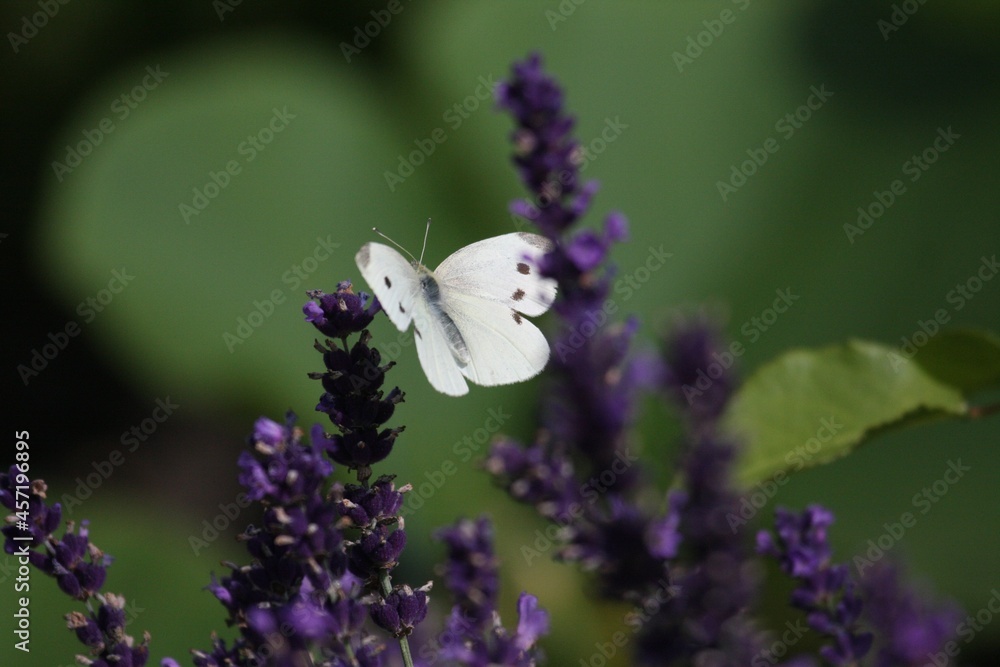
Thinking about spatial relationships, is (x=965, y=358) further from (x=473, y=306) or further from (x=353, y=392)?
(x=353, y=392)

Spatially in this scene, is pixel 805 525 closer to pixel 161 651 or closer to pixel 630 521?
pixel 630 521

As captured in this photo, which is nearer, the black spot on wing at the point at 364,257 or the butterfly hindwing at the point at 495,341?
the black spot on wing at the point at 364,257

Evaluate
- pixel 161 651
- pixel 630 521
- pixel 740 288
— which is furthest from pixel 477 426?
pixel 630 521

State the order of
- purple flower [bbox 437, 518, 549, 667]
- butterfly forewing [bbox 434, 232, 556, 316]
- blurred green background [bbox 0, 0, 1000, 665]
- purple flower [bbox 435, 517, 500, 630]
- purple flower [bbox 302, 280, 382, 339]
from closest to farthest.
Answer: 1. purple flower [bbox 437, 518, 549, 667]
2. purple flower [bbox 302, 280, 382, 339]
3. purple flower [bbox 435, 517, 500, 630]
4. butterfly forewing [bbox 434, 232, 556, 316]
5. blurred green background [bbox 0, 0, 1000, 665]

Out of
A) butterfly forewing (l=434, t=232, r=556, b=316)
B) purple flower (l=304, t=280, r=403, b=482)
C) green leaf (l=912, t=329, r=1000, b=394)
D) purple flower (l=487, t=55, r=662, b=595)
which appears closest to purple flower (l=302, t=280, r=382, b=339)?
purple flower (l=304, t=280, r=403, b=482)

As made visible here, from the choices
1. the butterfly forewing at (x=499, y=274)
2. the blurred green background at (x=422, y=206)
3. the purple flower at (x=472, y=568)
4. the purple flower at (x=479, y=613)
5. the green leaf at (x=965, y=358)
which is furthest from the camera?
the blurred green background at (x=422, y=206)

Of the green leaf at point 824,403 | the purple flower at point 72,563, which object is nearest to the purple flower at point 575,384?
the green leaf at point 824,403

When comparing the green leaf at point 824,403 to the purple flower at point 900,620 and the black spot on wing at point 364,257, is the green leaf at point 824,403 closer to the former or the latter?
the purple flower at point 900,620

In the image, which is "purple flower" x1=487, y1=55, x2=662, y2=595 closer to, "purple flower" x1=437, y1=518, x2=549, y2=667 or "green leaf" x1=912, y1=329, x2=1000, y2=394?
"purple flower" x1=437, y1=518, x2=549, y2=667
